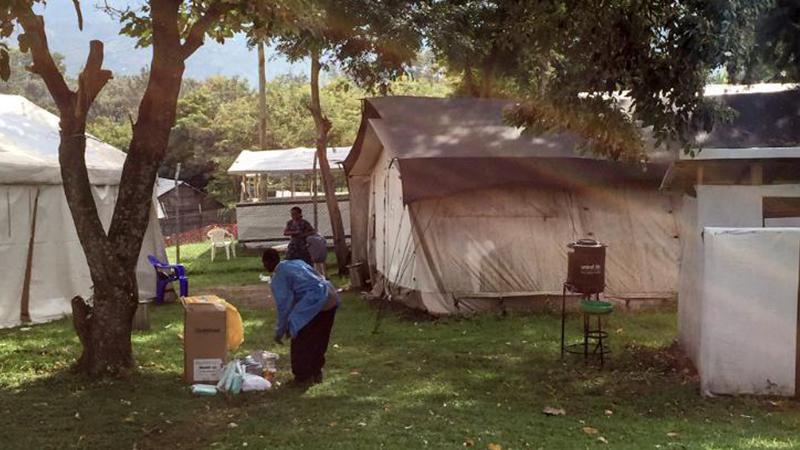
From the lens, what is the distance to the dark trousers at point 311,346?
742 centimetres

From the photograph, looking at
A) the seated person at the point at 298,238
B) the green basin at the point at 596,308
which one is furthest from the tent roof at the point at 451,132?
the green basin at the point at 596,308

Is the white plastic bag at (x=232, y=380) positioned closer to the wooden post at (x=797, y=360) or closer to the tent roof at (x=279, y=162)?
the wooden post at (x=797, y=360)

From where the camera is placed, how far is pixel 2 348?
9359 millimetres

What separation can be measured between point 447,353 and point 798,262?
13.1 feet

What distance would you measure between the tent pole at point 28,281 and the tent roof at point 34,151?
410mm

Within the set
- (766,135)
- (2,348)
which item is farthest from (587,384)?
(2,348)

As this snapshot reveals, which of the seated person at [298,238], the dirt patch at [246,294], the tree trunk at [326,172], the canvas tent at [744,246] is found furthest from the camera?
the tree trunk at [326,172]

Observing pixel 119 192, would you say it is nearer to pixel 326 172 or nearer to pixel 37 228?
pixel 37 228

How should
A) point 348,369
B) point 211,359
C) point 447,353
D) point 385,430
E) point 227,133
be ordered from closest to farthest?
point 385,430, point 211,359, point 348,369, point 447,353, point 227,133

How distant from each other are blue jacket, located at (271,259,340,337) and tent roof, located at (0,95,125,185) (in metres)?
6.05

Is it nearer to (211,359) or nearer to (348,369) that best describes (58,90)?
(211,359)

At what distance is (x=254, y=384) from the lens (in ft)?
23.8

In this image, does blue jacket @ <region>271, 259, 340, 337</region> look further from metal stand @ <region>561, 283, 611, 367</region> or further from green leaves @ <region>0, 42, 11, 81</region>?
metal stand @ <region>561, 283, 611, 367</region>

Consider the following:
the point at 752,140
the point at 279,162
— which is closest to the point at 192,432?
the point at 752,140
